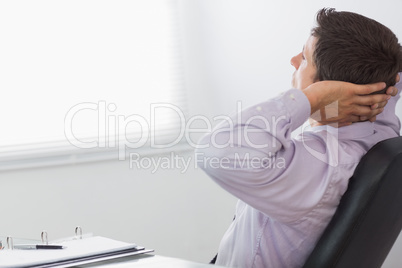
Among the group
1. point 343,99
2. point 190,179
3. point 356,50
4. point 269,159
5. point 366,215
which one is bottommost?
point 190,179

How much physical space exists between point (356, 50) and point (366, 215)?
0.34m

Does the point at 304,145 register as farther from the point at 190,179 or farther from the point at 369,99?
the point at 190,179

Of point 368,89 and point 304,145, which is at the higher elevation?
point 368,89

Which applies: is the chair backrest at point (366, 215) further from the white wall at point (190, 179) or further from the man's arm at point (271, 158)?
the white wall at point (190, 179)

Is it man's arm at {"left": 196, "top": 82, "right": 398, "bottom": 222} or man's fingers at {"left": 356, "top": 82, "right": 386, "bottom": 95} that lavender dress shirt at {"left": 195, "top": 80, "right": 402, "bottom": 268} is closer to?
man's arm at {"left": 196, "top": 82, "right": 398, "bottom": 222}

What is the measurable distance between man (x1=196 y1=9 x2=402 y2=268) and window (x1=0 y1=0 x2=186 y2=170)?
5.88 feet

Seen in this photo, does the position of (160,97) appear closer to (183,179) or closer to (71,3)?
(183,179)

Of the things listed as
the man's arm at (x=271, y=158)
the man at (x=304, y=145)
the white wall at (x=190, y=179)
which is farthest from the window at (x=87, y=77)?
the man's arm at (x=271, y=158)

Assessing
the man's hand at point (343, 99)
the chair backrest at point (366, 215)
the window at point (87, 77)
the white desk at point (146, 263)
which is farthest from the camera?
the window at point (87, 77)

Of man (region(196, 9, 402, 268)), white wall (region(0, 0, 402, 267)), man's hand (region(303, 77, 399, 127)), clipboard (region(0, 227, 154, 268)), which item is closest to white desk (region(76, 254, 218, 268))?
clipboard (region(0, 227, 154, 268))

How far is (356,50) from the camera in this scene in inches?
51.1

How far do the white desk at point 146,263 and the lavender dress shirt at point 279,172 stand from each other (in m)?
0.21

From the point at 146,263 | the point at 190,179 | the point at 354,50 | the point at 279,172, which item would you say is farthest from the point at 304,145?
the point at 190,179

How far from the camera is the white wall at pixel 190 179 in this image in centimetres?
299
